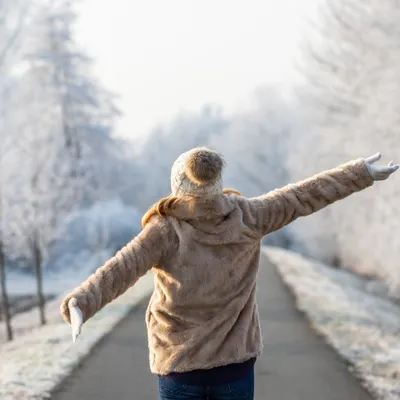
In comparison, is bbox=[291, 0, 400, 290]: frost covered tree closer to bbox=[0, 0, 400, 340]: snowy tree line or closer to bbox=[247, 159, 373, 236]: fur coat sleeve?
bbox=[0, 0, 400, 340]: snowy tree line

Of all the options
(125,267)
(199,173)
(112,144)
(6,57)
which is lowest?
(112,144)

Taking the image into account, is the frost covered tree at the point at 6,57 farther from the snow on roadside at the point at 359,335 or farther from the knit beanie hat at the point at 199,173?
the knit beanie hat at the point at 199,173

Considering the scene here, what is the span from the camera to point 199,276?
10.8 ft

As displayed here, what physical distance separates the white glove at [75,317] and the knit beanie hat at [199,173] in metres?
0.66

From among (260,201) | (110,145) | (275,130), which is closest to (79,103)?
(110,145)

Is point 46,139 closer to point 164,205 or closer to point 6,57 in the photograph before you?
point 6,57

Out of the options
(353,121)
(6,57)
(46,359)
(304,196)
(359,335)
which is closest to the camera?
(304,196)

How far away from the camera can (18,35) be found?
17297 mm

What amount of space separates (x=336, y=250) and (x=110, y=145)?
43.5 ft

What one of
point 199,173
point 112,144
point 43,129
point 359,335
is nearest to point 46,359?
point 359,335

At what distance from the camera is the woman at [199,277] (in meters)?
3.29

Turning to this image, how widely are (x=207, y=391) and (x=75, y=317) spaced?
0.69 metres

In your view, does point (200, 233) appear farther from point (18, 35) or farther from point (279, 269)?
point (279, 269)

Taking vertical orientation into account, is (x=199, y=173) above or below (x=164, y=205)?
above
